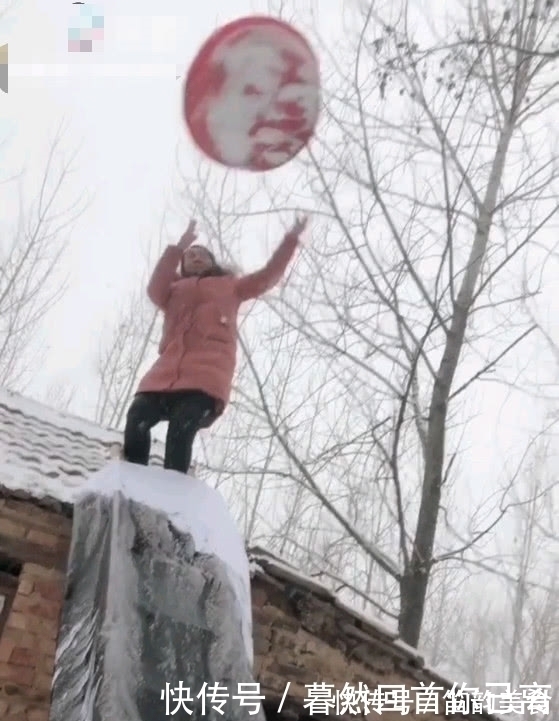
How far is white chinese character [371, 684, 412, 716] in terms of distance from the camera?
5125mm

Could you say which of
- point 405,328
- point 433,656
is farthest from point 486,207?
point 433,656

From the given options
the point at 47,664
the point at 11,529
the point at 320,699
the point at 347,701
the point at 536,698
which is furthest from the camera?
the point at 536,698

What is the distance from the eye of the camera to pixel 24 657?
3.86m

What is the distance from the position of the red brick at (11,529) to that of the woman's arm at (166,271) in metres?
1.34

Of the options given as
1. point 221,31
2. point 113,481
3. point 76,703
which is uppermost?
point 221,31

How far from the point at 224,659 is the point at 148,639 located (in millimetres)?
381

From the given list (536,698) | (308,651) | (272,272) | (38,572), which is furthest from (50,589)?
(536,698)

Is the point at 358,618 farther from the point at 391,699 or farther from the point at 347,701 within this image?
the point at 391,699

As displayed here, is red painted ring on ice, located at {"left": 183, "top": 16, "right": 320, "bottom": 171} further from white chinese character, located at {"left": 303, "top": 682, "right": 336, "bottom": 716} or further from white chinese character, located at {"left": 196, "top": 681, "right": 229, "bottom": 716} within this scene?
white chinese character, located at {"left": 303, "top": 682, "right": 336, "bottom": 716}

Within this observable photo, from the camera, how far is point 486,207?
24.7ft

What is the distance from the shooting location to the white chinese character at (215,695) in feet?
10.7

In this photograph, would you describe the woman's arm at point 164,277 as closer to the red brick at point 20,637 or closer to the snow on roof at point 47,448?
the snow on roof at point 47,448

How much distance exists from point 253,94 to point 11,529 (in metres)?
2.64

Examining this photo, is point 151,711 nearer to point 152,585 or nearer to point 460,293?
point 152,585
